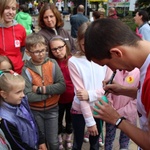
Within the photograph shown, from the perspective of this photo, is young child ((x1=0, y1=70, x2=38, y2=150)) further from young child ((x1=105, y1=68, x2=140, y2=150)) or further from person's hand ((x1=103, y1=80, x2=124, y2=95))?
young child ((x1=105, y1=68, x2=140, y2=150))

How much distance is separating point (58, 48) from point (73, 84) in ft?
1.45

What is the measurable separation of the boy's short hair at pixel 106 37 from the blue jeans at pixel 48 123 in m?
1.29

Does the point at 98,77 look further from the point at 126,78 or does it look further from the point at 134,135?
the point at 134,135

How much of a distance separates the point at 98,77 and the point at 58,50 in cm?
56

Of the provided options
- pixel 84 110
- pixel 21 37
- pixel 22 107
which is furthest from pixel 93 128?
pixel 21 37

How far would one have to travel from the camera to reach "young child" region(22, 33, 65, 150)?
246cm

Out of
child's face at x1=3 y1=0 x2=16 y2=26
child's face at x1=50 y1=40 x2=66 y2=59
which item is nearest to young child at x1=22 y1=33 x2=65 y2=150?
child's face at x1=50 y1=40 x2=66 y2=59

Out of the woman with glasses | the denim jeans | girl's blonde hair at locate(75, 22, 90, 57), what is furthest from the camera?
the woman with glasses

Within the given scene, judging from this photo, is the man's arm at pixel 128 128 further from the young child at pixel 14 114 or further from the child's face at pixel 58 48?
the child's face at pixel 58 48

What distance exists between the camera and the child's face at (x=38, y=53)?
2477 millimetres

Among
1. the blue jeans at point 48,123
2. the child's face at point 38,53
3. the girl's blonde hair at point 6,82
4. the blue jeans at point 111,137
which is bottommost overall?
the blue jeans at point 111,137

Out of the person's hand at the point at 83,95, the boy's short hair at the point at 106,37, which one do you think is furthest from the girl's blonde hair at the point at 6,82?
the boy's short hair at the point at 106,37

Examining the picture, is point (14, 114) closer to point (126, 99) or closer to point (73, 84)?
point (73, 84)

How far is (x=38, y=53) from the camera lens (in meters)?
2.48
